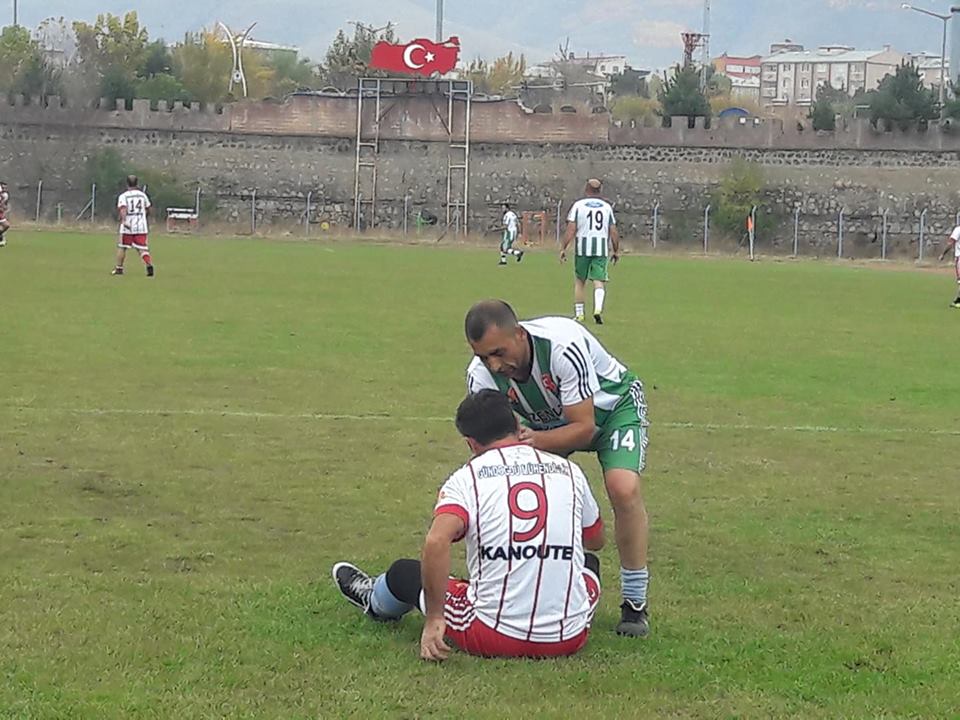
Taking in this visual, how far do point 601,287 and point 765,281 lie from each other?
16193mm

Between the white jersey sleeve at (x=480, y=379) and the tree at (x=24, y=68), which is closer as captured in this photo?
the white jersey sleeve at (x=480, y=379)

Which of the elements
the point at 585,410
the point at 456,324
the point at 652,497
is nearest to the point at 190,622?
the point at 585,410

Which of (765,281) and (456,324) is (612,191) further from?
(456,324)

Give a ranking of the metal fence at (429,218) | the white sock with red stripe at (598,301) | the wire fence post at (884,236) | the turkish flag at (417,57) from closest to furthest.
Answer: the white sock with red stripe at (598,301), the wire fence post at (884,236), the metal fence at (429,218), the turkish flag at (417,57)

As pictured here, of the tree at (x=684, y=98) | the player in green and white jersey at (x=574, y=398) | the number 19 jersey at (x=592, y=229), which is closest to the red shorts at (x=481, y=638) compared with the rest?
the player in green and white jersey at (x=574, y=398)

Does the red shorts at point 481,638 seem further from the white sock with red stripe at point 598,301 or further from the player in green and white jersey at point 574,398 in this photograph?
the white sock with red stripe at point 598,301

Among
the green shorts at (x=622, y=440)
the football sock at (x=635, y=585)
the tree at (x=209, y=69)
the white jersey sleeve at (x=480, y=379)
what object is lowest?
the football sock at (x=635, y=585)

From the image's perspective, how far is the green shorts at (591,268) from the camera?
934 inches

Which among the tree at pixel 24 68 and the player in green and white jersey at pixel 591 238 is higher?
the tree at pixel 24 68

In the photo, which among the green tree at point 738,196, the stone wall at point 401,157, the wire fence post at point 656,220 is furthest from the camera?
the stone wall at point 401,157

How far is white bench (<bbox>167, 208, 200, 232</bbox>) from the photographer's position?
223ft

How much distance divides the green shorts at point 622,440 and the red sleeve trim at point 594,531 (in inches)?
10.3

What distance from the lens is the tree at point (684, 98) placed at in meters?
76.3

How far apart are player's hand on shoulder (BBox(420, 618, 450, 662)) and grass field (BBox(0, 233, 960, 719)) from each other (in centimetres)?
8
